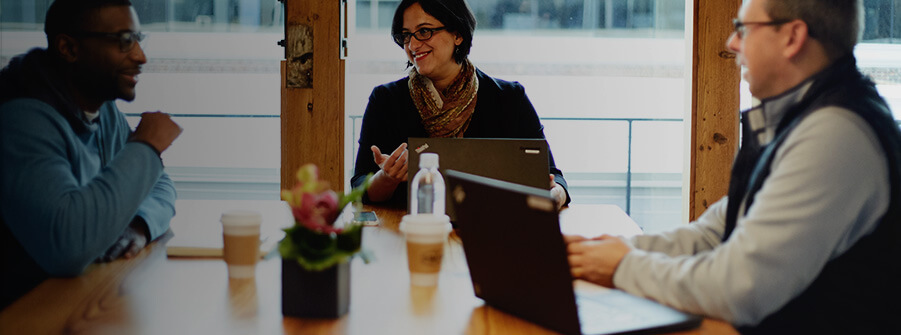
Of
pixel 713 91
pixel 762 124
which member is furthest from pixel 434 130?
pixel 762 124

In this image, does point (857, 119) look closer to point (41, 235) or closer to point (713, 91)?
point (41, 235)

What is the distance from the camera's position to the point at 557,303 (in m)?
0.98

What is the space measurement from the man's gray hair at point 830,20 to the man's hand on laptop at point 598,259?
43cm

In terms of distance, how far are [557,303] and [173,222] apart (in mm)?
1203

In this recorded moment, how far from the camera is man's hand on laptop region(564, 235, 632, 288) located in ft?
3.78

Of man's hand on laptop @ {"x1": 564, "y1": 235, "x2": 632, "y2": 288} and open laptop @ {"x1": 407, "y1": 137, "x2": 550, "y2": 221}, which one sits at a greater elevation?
open laptop @ {"x1": 407, "y1": 137, "x2": 550, "y2": 221}

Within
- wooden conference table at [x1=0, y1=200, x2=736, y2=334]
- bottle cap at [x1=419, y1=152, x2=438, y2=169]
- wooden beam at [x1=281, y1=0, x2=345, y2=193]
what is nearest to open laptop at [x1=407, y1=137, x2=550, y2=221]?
bottle cap at [x1=419, y1=152, x2=438, y2=169]

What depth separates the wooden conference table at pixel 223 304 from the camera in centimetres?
103

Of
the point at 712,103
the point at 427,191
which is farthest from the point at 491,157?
the point at 712,103

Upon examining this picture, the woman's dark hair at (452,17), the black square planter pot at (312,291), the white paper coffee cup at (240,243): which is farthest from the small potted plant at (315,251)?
the woman's dark hair at (452,17)

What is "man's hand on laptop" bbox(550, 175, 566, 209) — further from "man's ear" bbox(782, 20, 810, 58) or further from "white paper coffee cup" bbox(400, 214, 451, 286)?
"man's ear" bbox(782, 20, 810, 58)

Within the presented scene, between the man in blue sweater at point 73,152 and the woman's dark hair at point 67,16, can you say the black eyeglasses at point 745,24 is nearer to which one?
the man in blue sweater at point 73,152

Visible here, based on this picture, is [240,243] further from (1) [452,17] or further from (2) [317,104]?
(2) [317,104]

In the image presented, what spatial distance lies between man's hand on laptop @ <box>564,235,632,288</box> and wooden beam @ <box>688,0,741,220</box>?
203cm
